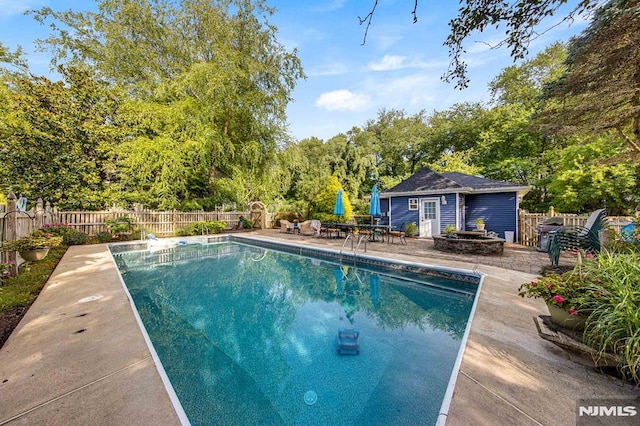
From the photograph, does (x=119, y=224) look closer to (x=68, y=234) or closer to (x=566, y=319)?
(x=68, y=234)

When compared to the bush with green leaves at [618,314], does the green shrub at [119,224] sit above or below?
above

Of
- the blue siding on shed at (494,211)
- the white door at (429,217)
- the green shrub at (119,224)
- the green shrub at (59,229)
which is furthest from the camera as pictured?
the white door at (429,217)

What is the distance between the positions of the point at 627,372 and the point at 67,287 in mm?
7163

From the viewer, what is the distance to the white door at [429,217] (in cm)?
1193

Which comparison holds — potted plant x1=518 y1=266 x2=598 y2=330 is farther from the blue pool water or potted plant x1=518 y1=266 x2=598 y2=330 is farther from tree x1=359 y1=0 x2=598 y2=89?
tree x1=359 y1=0 x2=598 y2=89

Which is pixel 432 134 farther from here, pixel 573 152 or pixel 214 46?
pixel 214 46

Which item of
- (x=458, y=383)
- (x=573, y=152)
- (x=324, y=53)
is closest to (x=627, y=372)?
(x=458, y=383)

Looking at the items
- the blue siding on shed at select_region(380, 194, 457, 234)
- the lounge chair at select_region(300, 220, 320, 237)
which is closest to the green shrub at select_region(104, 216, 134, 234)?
the lounge chair at select_region(300, 220, 320, 237)

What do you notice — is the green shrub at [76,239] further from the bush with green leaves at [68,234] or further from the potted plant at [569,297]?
the potted plant at [569,297]

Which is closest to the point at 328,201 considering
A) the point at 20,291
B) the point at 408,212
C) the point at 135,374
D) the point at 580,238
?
the point at 408,212

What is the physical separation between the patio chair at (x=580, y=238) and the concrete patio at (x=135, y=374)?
9.08ft

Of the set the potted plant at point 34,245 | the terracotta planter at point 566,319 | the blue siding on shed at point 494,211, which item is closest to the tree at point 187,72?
the potted plant at point 34,245

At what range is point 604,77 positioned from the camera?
653 cm

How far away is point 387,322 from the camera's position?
4129 mm
